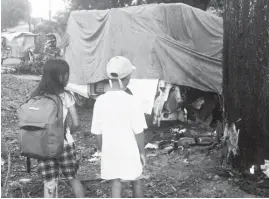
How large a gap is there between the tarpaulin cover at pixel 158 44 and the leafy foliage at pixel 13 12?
31.2m

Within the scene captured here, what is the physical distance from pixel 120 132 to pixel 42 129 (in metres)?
0.64

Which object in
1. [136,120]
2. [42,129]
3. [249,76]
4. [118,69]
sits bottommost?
[42,129]

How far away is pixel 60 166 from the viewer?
3379 mm

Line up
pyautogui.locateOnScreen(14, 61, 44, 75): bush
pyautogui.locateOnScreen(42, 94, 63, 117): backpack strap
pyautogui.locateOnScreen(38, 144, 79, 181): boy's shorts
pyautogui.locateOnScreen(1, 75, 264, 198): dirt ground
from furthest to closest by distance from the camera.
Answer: pyautogui.locateOnScreen(14, 61, 44, 75): bush → pyautogui.locateOnScreen(1, 75, 264, 198): dirt ground → pyautogui.locateOnScreen(38, 144, 79, 181): boy's shorts → pyautogui.locateOnScreen(42, 94, 63, 117): backpack strap

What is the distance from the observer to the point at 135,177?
3.02m

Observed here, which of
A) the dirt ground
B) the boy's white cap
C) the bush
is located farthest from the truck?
the bush

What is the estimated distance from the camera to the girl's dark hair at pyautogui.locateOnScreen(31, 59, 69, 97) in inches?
126

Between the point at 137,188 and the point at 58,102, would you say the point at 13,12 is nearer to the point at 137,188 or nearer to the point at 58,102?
the point at 58,102

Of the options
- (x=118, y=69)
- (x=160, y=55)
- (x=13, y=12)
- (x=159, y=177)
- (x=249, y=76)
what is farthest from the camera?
(x=13, y=12)

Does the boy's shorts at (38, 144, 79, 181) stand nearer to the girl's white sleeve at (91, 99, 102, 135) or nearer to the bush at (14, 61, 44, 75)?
the girl's white sleeve at (91, 99, 102, 135)

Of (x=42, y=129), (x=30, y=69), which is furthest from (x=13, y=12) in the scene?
(x=42, y=129)

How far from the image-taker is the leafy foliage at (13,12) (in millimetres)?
38031

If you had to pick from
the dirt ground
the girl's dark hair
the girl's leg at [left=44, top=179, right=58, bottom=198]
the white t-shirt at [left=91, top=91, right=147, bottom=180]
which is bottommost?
the dirt ground

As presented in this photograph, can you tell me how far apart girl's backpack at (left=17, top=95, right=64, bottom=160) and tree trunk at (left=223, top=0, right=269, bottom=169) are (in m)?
2.12
